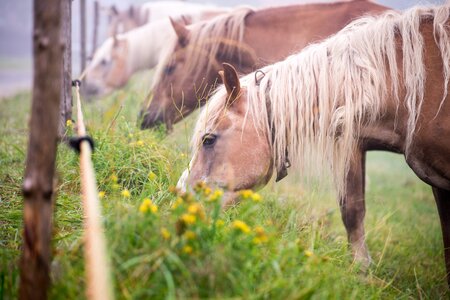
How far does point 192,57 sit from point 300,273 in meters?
3.11

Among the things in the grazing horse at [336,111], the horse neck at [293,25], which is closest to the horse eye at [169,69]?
the horse neck at [293,25]

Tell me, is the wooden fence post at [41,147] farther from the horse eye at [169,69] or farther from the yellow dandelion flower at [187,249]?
the horse eye at [169,69]

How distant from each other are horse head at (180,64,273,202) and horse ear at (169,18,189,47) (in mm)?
2061

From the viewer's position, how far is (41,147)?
1.45m

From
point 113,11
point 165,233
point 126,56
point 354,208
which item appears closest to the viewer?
point 165,233

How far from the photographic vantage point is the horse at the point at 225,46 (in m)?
4.33

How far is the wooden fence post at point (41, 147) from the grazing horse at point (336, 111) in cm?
116

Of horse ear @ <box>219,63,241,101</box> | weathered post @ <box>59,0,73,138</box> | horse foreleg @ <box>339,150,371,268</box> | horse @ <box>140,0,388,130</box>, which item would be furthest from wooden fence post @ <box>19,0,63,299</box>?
horse @ <box>140,0,388,130</box>

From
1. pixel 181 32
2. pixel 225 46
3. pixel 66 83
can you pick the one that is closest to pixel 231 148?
pixel 66 83

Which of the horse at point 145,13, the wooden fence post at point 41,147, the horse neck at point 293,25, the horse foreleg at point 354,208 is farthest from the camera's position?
the horse at point 145,13

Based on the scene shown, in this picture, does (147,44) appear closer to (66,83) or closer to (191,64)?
(191,64)

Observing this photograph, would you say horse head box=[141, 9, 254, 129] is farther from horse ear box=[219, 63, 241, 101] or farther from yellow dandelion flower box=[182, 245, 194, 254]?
yellow dandelion flower box=[182, 245, 194, 254]

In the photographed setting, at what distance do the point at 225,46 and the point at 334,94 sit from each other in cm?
214

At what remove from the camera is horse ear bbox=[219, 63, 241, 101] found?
2520mm
